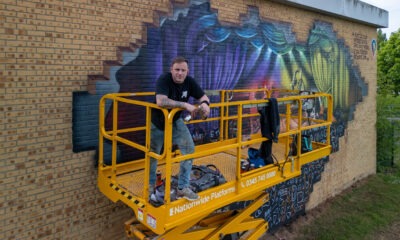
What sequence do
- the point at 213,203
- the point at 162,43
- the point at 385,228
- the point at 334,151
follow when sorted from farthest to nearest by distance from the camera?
the point at 334,151, the point at 385,228, the point at 162,43, the point at 213,203

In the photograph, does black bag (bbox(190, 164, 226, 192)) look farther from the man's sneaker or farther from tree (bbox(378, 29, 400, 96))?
tree (bbox(378, 29, 400, 96))

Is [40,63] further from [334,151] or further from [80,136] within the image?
[334,151]

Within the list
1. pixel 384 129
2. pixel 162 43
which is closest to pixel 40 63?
pixel 162 43

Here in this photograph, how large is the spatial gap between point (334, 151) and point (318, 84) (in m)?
2.15

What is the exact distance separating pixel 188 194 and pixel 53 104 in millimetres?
2179

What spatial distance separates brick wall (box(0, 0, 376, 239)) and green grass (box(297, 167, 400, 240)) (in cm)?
537

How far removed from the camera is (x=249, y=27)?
24.2 feet

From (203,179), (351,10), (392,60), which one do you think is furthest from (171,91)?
(392,60)

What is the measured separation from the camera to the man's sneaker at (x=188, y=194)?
3.65 metres

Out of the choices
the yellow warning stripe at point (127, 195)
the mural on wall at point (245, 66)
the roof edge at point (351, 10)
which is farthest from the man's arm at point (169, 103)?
the roof edge at point (351, 10)

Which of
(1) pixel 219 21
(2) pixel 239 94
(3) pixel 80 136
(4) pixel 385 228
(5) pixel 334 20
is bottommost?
(4) pixel 385 228

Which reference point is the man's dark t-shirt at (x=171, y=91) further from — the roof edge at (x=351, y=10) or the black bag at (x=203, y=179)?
the roof edge at (x=351, y=10)

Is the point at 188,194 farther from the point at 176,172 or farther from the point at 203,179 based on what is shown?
the point at 176,172

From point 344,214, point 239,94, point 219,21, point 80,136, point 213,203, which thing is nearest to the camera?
point 213,203
